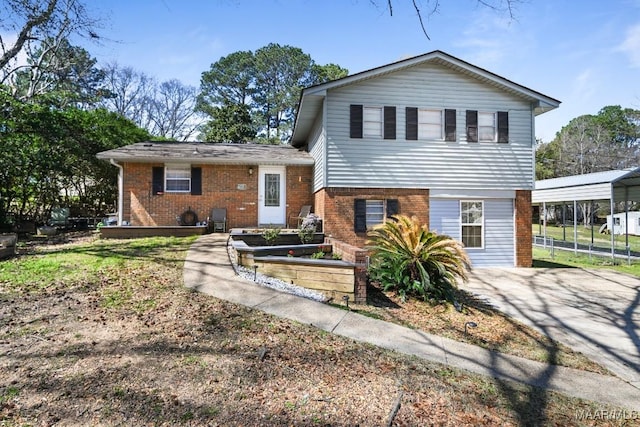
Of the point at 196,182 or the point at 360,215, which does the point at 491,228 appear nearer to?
the point at 360,215

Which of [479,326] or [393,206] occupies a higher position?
[393,206]

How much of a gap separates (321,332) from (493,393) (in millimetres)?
1846

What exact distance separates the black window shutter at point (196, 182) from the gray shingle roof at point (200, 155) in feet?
1.13

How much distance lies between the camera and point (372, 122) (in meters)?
10.7

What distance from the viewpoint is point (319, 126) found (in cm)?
1127

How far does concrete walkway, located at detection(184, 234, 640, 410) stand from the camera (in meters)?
3.36

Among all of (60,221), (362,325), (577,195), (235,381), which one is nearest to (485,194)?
(577,195)

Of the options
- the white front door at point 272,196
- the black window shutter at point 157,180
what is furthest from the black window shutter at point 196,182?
the white front door at point 272,196

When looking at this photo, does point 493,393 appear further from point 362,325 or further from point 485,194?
point 485,194

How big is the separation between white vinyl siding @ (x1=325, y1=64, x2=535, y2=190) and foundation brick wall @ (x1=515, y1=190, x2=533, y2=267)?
0.47 meters

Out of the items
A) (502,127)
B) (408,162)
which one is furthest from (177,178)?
(502,127)

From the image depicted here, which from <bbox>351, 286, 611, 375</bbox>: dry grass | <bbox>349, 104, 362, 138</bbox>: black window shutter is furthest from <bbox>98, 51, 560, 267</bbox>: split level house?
<bbox>351, 286, 611, 375</bbox>: dry grass

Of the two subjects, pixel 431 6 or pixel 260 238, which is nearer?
pixel 431 6

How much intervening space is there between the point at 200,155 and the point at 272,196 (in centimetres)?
297
